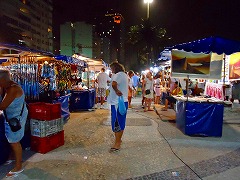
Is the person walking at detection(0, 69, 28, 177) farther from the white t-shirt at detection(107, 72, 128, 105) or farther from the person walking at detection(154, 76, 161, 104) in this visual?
the person walking at detection(154, 76, 161, 104)

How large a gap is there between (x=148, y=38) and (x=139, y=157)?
84.1 ft

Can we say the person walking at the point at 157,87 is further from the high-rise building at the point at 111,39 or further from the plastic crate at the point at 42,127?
the high-rise building at the point at 111,39

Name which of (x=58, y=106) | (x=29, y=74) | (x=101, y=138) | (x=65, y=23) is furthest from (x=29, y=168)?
(x=65, y=23)

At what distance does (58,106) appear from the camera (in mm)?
5555

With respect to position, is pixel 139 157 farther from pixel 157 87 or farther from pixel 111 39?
pixel 111 39

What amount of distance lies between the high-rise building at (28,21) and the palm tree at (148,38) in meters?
26.0

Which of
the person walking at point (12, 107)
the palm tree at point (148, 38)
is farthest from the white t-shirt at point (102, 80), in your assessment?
the palm tree at point (148, 38)

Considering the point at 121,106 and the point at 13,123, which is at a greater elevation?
the point at 121,106

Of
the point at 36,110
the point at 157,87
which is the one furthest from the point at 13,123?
the point at 157,87

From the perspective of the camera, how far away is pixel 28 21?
242ft

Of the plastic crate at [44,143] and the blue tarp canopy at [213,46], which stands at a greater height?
the blue tarp canopy at [213,46]

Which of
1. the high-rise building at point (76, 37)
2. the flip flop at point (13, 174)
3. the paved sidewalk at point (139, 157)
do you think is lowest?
the flip flop at point (13, 174)

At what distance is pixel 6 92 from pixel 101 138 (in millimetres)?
2936

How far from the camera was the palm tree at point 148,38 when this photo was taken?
1118 inches
